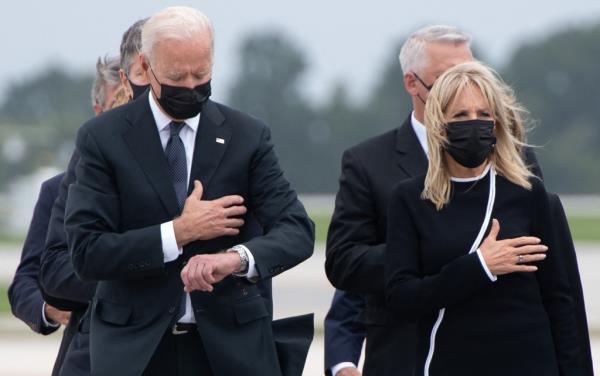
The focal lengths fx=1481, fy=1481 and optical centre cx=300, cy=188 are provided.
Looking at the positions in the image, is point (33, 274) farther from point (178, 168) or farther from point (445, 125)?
point (445, 125)

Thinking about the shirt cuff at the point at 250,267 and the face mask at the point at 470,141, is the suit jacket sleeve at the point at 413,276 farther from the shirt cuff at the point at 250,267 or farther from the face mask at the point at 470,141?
the shirt cuff at the point at 250,267

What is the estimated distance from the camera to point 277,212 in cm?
494

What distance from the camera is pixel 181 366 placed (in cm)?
491

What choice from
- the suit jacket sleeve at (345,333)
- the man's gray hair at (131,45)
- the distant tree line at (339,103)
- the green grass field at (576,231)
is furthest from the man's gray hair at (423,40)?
the distant tree line at (339,103)

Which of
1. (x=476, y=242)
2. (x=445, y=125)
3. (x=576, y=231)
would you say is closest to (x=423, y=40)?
→ (x=445, y=125)

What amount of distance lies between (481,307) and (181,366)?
3.33ft

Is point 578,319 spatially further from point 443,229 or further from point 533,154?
point 533,154

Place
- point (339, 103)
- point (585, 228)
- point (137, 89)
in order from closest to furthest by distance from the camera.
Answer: point (137, 89)
point (585, 228)
point (339, 103)

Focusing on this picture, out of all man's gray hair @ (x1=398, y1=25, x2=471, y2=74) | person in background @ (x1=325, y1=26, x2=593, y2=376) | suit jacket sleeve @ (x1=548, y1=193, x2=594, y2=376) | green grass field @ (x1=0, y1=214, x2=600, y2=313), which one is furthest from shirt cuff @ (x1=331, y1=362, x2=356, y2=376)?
green grass field @ (x1=0, y1=214, x2=600, y2=313)

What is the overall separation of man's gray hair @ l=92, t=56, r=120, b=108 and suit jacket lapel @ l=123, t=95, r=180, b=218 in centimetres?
133

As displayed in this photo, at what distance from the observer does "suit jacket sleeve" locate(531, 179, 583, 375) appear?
493 centimetres

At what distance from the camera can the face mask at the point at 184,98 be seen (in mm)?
4809

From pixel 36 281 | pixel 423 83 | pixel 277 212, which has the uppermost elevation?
pixel 423 83

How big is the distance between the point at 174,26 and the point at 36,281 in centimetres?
189
